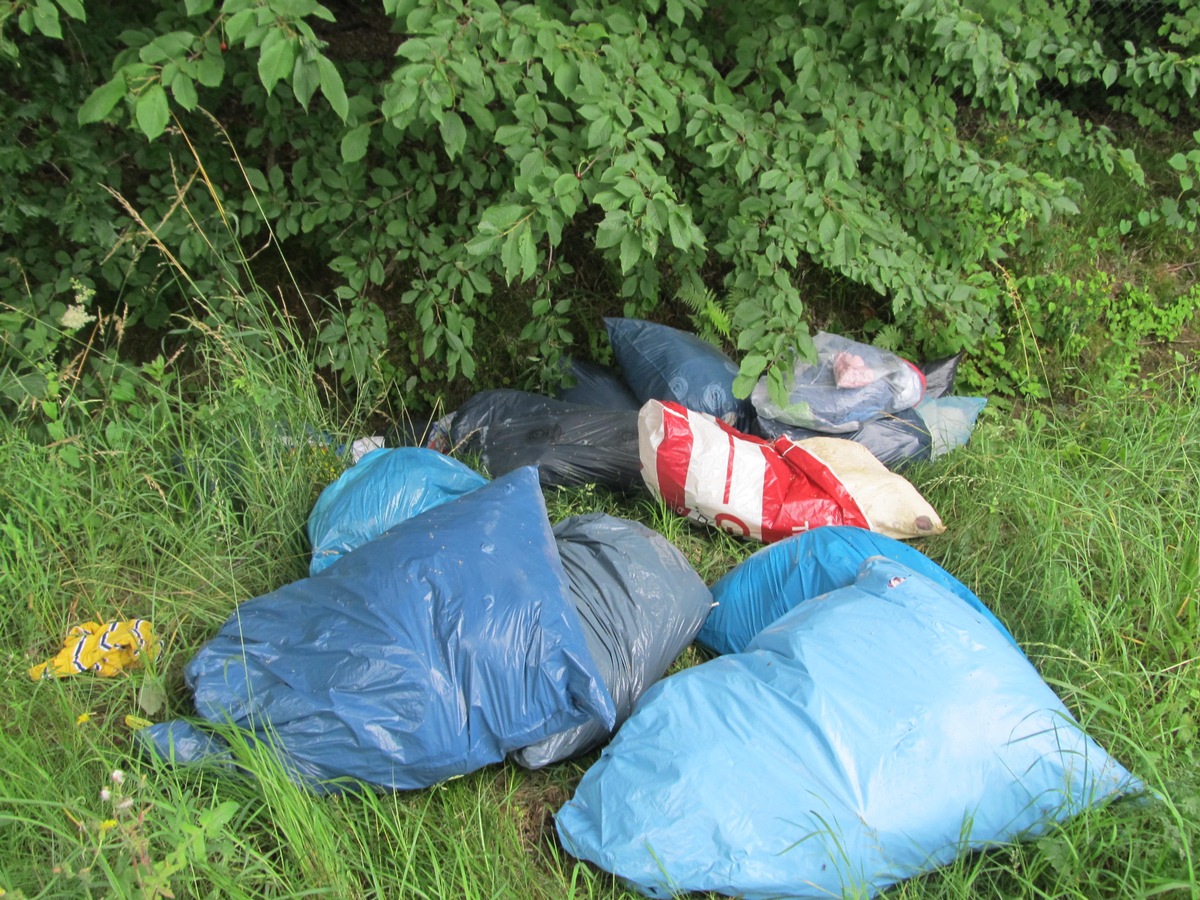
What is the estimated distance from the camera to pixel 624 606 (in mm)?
1890

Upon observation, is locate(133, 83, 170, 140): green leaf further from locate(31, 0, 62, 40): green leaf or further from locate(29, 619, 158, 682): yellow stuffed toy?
locate(29, 619, 158, 682): yellow stuffed toy

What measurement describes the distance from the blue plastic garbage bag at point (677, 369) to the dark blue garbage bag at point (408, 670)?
1.22 meters

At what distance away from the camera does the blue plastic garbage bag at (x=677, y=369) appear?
2.80 metres

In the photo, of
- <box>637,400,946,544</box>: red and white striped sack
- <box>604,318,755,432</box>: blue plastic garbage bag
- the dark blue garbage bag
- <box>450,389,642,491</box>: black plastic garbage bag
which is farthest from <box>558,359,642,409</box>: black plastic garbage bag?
the dark blue garbage bag

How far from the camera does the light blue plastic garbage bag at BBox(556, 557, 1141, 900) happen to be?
1.41m

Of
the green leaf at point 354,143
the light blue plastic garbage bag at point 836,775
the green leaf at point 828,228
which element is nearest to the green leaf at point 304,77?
the green leaf at point 354,143

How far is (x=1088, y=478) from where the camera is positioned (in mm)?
2480

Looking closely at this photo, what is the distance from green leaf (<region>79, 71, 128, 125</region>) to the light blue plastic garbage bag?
5.36 feet

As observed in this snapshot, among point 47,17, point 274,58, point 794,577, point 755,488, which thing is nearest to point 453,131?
point 274,58

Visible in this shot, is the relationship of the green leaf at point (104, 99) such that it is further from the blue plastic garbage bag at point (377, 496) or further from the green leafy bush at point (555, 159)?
the blue plastic garbage bag at point (377, 496)

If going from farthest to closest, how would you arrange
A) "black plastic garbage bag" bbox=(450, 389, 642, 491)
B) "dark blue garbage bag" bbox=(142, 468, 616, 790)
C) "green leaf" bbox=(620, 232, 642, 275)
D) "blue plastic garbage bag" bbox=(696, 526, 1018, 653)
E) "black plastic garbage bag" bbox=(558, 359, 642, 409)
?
"black plastic garbage bag" bbox=(558, 359, 642, 409)
"black plastic garbage bag" bbox=(450, 389, 642, 491)
"green leaf" bbox=(620, 232, 642, 275)
"blue plastic garbage bag" bbox=(696, 526, 1018, 653)
"dark blue garbage bag" bbox=(142, 468, 616, 790)

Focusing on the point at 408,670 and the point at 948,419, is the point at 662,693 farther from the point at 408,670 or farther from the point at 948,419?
the point at 948,419

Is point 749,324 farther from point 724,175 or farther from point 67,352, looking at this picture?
point 67,352

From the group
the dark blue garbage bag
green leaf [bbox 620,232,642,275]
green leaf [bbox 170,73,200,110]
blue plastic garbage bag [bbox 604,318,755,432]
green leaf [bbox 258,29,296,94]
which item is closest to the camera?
the dark blue garbage bag
